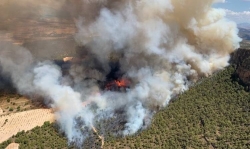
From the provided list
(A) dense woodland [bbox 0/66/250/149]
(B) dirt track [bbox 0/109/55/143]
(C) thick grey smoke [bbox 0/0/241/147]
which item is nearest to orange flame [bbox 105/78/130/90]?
(C) thick grey smoke [bbox 0/0/241/147]

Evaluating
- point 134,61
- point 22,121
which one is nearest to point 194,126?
point 134,61

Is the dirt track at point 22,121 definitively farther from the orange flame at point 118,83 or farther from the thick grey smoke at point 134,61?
the orange flame at point 118,83

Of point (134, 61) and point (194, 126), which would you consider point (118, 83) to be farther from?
point (194, 126)

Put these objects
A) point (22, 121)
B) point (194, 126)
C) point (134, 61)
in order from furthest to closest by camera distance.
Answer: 1. point (134, 61)
2. point (22, 121)
3. point (194, 126)

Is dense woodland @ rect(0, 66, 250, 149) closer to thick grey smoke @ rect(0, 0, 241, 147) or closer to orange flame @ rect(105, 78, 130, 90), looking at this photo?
thick grey smoke @ rect(0, 0, 241, 147)

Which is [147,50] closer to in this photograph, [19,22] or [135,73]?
[135,73]
